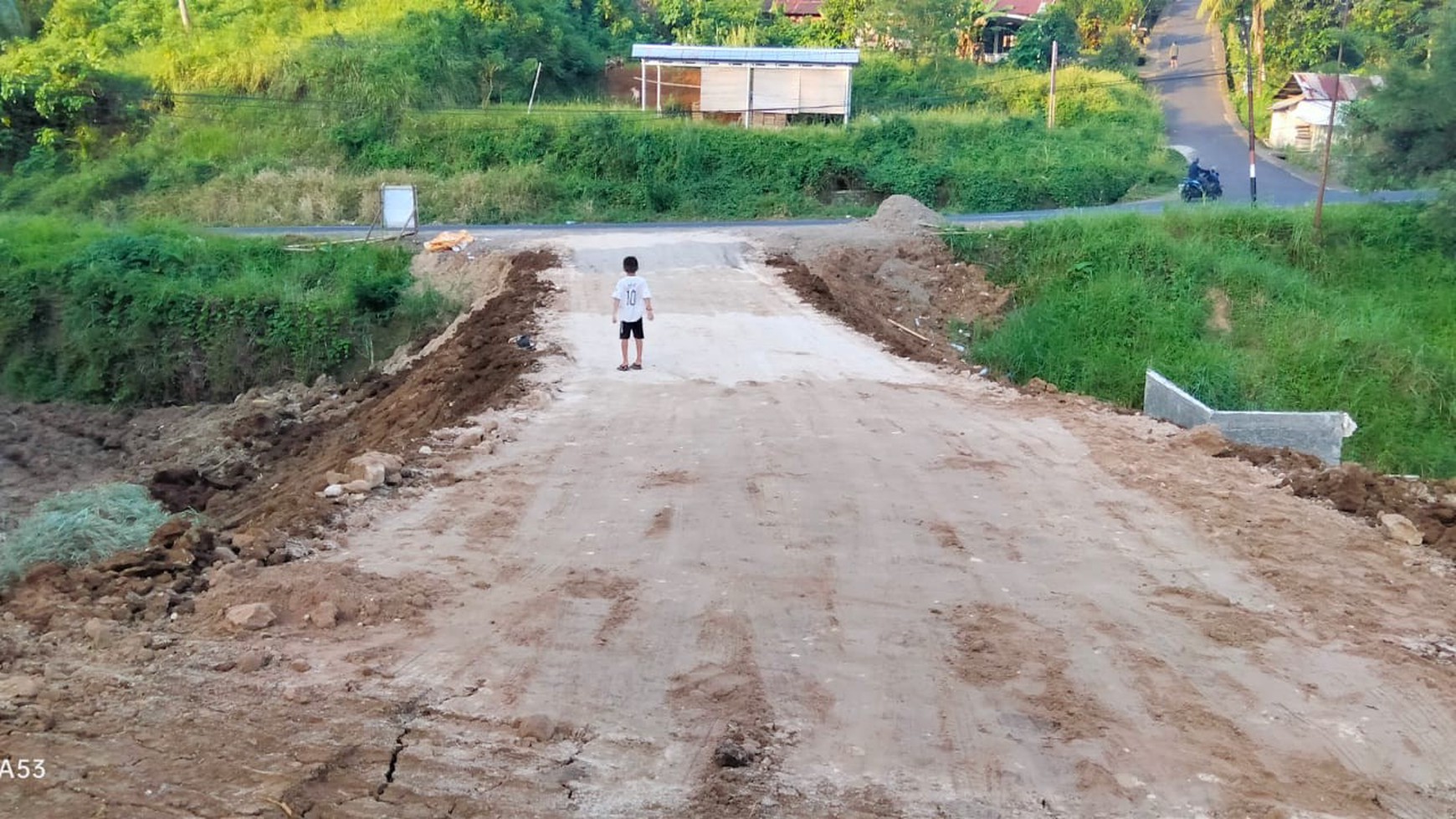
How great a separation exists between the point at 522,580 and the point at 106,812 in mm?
2606

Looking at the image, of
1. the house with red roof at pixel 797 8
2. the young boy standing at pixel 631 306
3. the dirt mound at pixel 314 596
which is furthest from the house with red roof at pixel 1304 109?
the dirt mound at pixel 314 596

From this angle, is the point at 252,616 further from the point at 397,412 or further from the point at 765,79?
the point at 765,79

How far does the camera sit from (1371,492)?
26.6 feet

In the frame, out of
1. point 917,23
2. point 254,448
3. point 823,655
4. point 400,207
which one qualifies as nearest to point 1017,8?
point 917,23

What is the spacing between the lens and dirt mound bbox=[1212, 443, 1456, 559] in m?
7.45

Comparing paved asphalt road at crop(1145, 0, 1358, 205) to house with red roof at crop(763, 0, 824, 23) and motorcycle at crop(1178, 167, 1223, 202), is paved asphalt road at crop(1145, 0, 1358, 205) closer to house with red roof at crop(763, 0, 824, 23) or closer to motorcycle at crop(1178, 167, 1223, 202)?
motorcycle at crop(1178, 167, 1223, 202)

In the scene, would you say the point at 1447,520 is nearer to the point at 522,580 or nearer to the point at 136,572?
the point at 522,580

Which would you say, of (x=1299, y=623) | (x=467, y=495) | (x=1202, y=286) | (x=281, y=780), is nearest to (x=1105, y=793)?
(x=1299, y=623)

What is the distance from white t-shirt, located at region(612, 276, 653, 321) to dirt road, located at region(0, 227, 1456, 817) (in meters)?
2.42

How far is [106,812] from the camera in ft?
12.7

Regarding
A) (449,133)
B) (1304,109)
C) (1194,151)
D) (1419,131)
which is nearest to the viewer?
(1419,131)

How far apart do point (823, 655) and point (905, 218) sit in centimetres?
1777

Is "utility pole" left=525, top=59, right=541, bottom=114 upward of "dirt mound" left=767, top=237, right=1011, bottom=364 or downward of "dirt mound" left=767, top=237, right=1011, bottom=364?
upward

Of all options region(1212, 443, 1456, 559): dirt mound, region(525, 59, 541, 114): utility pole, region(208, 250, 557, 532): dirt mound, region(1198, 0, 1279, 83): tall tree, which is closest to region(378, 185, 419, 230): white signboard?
region(208, 250, 557, 532): dirt mound
